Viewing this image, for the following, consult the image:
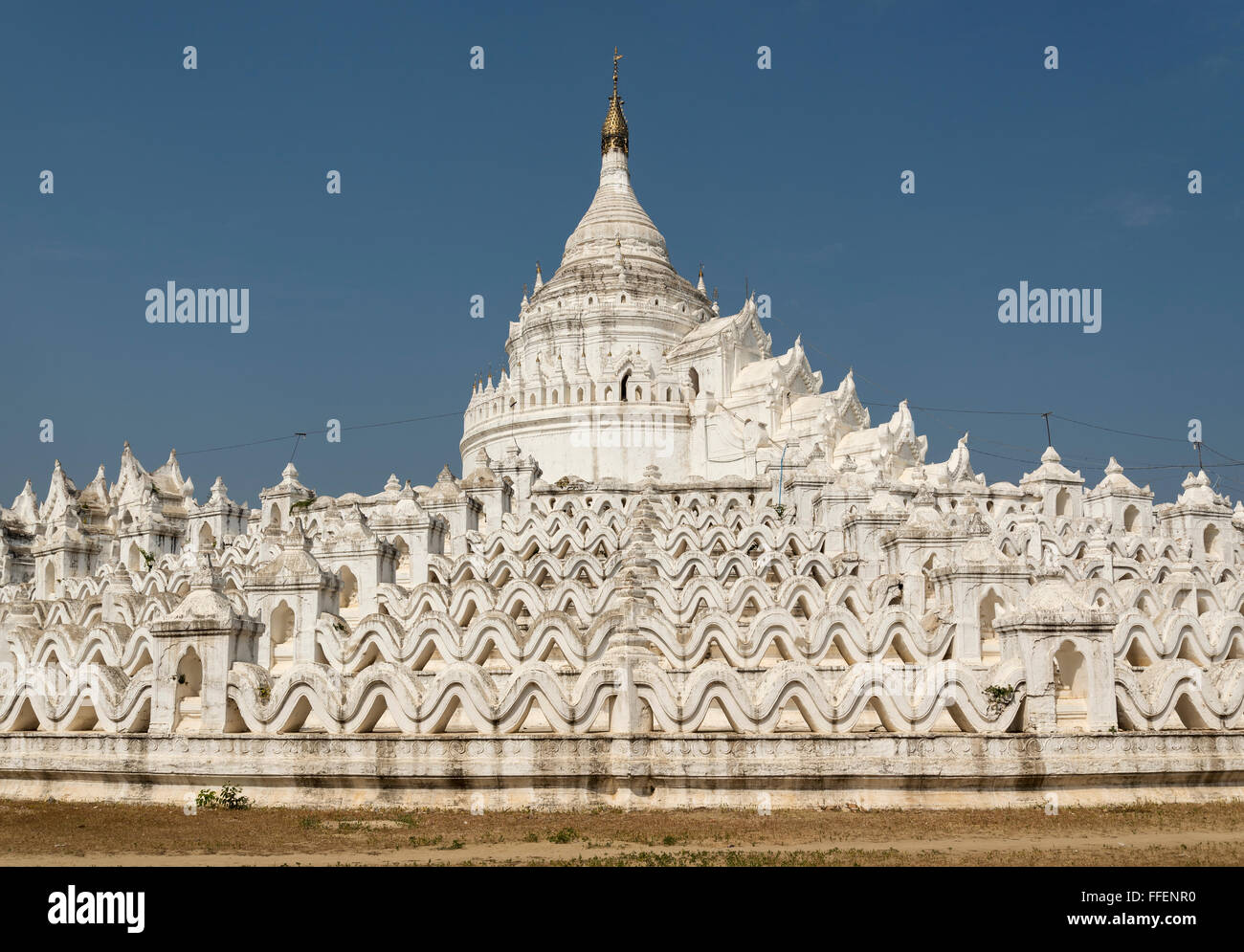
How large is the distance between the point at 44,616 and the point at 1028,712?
23.9 metres

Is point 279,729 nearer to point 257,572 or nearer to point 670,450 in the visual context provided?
point 257,572

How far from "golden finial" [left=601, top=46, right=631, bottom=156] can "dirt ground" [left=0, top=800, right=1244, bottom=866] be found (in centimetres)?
6117

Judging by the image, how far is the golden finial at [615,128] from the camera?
6875 centimetres

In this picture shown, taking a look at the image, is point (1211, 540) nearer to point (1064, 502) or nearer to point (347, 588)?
point (1064, 502)

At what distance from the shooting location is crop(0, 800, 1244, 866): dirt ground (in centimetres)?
973

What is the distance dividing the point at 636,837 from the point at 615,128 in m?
63.4

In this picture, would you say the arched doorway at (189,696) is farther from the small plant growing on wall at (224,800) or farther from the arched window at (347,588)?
the arched window at (347,588)

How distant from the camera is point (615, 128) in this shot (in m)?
69.0

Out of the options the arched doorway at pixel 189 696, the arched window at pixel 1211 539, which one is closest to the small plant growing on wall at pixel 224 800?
the arched doorway at pixel 189 696

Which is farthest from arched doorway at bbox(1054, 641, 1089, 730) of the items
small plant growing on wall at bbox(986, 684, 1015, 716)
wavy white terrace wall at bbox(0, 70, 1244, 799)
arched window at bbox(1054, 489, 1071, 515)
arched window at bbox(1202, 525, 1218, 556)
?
arched window at bbox(1054, 489, 1071, 515)

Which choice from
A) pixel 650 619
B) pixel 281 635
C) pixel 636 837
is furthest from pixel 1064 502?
pixel 636 837

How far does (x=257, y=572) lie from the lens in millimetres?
18594

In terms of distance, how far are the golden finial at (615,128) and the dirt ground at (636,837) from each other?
61169 mm
